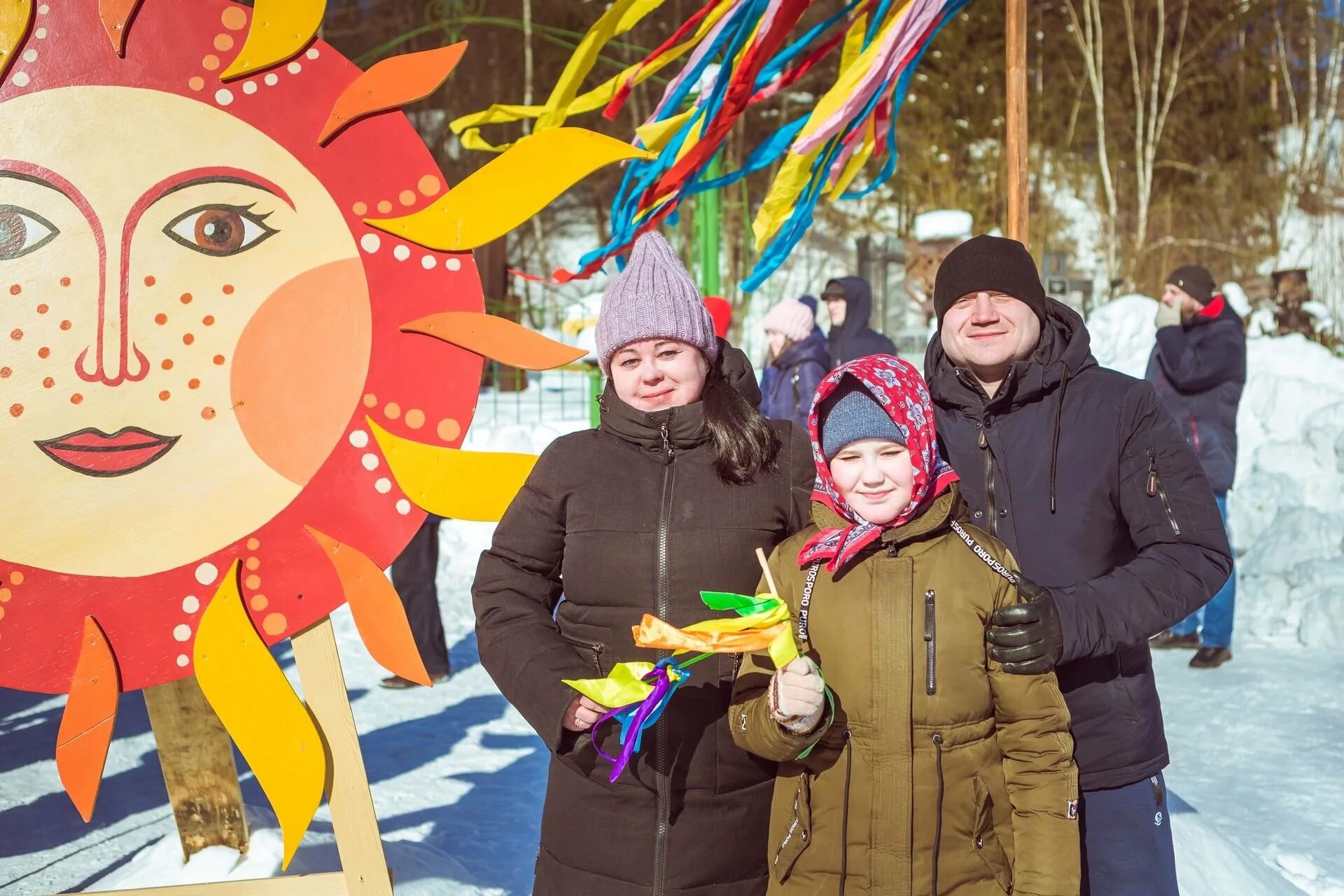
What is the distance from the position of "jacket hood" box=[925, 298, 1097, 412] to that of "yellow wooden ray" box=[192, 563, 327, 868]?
1.27 meters

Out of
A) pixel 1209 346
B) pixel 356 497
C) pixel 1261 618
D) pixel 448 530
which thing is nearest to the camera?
pixel 356 497

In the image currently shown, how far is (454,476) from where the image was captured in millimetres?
2156

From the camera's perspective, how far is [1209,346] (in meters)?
5.49

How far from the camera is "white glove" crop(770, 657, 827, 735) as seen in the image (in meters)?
1.50

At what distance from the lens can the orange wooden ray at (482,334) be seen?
2.16 m

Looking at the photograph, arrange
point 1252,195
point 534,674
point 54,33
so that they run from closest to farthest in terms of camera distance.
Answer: point 534,674
point 54,33
point 1252,195

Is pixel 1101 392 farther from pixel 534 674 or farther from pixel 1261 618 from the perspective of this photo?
pixel 1261 618

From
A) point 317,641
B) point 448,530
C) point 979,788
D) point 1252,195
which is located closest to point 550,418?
point 448,530

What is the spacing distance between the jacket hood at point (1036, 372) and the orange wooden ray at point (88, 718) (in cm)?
151

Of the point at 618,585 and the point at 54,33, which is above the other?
the point at 54,33

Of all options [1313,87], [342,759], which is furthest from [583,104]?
[1313,87]

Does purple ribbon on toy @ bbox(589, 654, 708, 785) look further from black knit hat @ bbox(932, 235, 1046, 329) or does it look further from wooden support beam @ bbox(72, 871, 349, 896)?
wooden support beam @ bbox(72, 871, 349, 896)

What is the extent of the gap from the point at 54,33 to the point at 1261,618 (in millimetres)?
6083

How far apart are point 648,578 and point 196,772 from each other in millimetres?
1834
